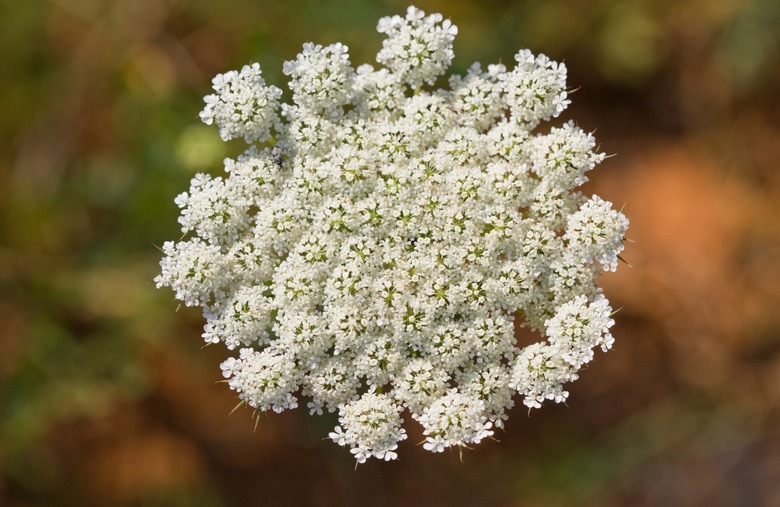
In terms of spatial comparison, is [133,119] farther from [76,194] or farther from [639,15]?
[639,15]

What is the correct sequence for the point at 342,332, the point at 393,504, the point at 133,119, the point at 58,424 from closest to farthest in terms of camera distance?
1. the point at 342,332
2. the point at 133,119
3. the point at 58,424
4. the point at 393,504

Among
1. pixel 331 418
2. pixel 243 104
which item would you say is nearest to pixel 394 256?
pixel 243 104

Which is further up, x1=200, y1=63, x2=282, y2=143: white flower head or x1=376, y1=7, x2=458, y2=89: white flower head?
x1=376, y1=7, x2=458, y2=89: white flower head

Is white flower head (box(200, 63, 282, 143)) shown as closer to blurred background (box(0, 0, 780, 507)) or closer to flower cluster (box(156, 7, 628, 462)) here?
flower cluster (box(156, 7, 628, 462))

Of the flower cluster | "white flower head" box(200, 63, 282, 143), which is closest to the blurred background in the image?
"white flower head" box(200, 63, 282, 143)

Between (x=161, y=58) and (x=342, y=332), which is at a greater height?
(x=161, y=58)

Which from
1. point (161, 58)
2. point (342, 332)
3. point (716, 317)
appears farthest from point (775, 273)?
point (161, 58)
